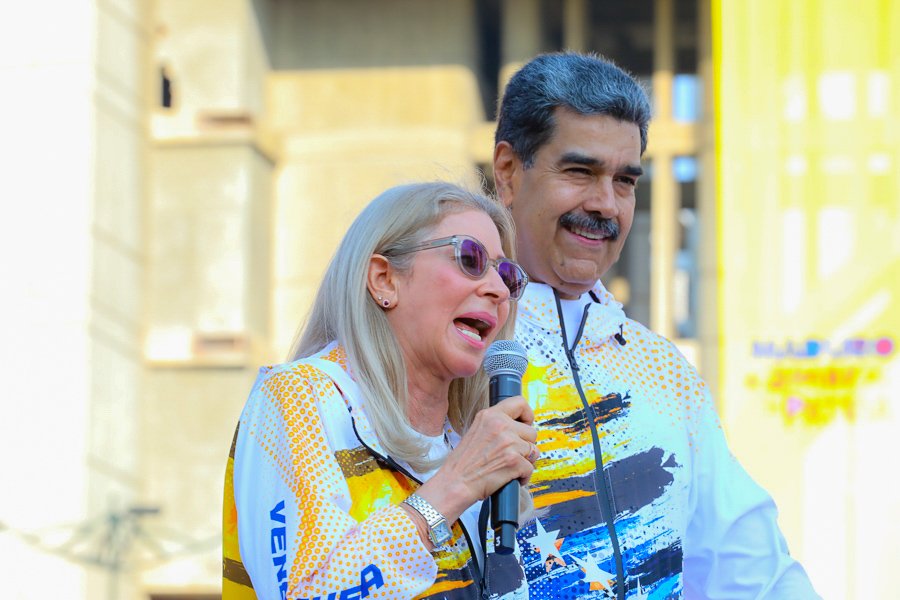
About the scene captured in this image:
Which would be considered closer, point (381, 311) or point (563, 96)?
point (381, 311)

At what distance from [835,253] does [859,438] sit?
4.95ft

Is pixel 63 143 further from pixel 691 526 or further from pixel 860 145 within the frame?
pixel 691 526

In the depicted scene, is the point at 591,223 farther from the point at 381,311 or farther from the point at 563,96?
the point at 381,311

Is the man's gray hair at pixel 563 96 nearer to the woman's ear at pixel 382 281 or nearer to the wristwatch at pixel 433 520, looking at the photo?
the woman's ear at pixel 382 281

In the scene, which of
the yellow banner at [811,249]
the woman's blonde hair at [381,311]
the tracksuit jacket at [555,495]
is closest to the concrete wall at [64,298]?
the yellow banner at [811,249]

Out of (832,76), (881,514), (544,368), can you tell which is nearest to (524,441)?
(544,368)

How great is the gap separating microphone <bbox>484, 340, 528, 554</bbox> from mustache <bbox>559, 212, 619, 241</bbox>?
1.62ft

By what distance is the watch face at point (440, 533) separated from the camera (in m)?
1.91

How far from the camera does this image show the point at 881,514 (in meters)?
10.6

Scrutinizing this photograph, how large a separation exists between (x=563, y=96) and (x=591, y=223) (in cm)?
26

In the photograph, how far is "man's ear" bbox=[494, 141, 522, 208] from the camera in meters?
2.79

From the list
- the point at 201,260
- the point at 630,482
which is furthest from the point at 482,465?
the point at 201,260

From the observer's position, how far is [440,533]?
6.29 ft

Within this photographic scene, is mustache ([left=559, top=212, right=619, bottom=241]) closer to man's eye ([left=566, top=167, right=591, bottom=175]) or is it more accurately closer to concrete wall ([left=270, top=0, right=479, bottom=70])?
man's eye ([left=566, top=167, right=591, bottom=175])
